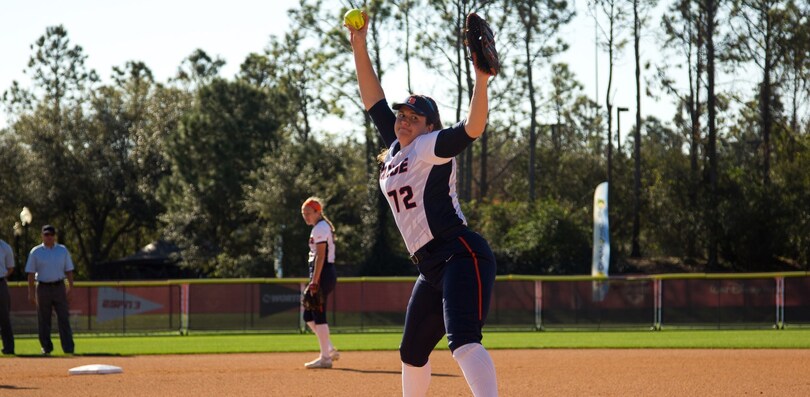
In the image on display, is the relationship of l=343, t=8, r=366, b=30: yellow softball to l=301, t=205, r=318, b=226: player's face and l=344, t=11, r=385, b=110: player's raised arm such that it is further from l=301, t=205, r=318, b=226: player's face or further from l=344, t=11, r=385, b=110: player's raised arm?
l=301, t=205, r=318, b=226: player's face

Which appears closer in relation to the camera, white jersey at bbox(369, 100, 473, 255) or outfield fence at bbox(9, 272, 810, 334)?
white jersey at bbox(369, 100, 473, 255)

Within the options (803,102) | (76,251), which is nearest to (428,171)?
(803,102)

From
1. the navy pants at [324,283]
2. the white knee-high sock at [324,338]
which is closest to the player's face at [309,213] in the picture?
the navy pants at [324,283]

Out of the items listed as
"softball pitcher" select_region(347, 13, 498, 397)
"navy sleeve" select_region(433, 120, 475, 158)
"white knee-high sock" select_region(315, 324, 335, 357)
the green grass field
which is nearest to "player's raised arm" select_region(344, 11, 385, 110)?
"softball pitcher" select_region(347, 13, 498, 397)

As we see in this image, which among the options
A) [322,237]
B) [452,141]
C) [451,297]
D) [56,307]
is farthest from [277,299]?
[452,141]

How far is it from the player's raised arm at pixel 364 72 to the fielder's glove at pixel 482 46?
3.61 ft

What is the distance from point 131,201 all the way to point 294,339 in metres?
37.7

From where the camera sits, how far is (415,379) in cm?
619

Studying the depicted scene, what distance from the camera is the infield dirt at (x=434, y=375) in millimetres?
9625

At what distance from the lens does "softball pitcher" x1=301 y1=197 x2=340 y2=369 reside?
11961mm

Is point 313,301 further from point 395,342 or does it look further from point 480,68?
point 480,68

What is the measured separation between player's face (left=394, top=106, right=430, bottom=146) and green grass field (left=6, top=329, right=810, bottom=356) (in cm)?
1020

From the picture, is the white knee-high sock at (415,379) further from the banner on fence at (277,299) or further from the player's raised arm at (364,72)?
the banner on fence at (277,299)

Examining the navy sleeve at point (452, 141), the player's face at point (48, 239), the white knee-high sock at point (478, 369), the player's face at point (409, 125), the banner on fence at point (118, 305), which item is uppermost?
the player's face at point (409, 125)
